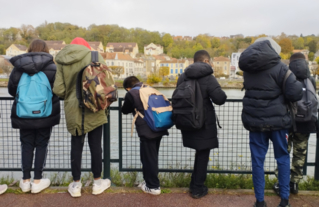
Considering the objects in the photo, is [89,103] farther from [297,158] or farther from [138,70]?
[138,70]

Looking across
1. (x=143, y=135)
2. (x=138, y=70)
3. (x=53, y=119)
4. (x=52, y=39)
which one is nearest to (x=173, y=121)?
(x=143, y=135)

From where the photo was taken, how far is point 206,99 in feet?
9.97

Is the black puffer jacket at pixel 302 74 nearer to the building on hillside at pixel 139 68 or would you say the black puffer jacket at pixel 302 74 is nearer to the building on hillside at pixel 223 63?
the building on hillside at pixel 139 68

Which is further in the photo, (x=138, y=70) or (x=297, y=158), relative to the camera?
(x=138, y=70)

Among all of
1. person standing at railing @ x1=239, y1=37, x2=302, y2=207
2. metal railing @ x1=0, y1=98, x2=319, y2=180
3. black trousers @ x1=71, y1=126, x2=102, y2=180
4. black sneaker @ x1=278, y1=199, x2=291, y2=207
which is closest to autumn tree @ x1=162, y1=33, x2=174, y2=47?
metal railing @ x1=0, y1=98, x2=319, y2=180

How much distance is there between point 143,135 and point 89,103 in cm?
70

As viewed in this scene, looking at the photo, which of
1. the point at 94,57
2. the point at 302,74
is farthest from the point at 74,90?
the point at 302,74

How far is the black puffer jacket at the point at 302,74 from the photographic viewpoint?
2.97m

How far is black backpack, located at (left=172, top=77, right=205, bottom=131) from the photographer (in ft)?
9.55

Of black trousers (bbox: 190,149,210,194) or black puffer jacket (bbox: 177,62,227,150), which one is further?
black trousers (bbox: 190,149,210,194)

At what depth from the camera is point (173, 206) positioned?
3010mm

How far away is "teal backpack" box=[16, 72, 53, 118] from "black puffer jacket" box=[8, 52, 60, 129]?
0.20ft

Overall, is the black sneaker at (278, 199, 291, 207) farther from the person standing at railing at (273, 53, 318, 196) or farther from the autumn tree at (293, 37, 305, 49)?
the autumn tree at (293, 37, 305, 49)

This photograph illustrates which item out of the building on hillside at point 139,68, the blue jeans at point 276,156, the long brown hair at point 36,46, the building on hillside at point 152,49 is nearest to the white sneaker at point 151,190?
the blue jeans at point 276,156
